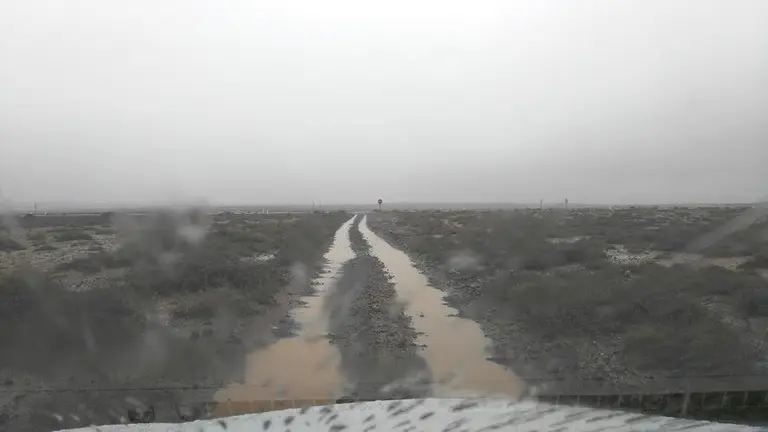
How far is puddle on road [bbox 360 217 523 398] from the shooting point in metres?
8.82

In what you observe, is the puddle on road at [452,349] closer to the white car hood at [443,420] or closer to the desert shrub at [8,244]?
the white car hood at [443,420]

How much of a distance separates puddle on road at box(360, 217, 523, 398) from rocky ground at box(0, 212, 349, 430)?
3.31 m

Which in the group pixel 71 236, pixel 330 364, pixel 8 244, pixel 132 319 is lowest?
pixel 330 364

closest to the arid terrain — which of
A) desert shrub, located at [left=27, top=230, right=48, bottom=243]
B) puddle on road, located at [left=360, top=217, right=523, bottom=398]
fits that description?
puddle on road, located at [left=360, top=217, right=523, bottom=398]

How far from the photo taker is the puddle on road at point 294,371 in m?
8.45

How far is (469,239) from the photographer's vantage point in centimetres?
3734

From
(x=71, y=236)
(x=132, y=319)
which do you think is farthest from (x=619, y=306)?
(x=71, y=236)

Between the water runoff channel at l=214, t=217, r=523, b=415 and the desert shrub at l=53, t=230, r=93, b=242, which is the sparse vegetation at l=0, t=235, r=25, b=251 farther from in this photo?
the desert shrub at l=53, t=230, r=93, b=242

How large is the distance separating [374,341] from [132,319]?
215 inches

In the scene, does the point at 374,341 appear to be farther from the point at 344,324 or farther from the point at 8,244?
the point at 8,244

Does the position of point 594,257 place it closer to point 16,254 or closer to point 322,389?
point 322,389

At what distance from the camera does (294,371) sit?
10781 mm

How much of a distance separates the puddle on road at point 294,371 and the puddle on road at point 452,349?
65.2 inches

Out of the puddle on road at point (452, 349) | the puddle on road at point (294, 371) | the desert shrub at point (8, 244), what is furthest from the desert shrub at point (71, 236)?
the puddle on road at point (294, 371)
